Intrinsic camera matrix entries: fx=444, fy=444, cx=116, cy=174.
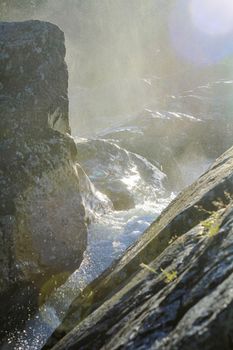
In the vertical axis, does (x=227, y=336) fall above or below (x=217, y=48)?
above

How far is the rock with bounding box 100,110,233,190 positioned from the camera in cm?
2891

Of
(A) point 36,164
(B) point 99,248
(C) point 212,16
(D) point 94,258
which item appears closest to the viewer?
(A) point 36,164

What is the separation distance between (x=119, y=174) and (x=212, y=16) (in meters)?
69.7

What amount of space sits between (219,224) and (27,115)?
379 inches

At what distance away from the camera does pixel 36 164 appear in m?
13.9

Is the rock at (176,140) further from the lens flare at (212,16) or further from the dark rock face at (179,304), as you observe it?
the lens flare at (212,16)

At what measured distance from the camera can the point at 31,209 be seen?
13008 mm

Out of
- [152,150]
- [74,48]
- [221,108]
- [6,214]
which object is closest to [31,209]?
[6,214]

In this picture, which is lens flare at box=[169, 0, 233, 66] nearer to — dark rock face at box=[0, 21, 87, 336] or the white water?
the white water

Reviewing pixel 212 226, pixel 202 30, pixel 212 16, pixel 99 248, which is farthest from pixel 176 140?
pixel 212 16

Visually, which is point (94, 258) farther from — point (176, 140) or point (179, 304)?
point (176, 140)

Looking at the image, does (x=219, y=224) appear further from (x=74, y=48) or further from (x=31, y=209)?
(x=74, y=48)

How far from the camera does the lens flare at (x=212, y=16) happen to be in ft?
265

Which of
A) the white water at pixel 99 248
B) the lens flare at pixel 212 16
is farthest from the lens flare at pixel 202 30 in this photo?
the white water at pixel 99 248
